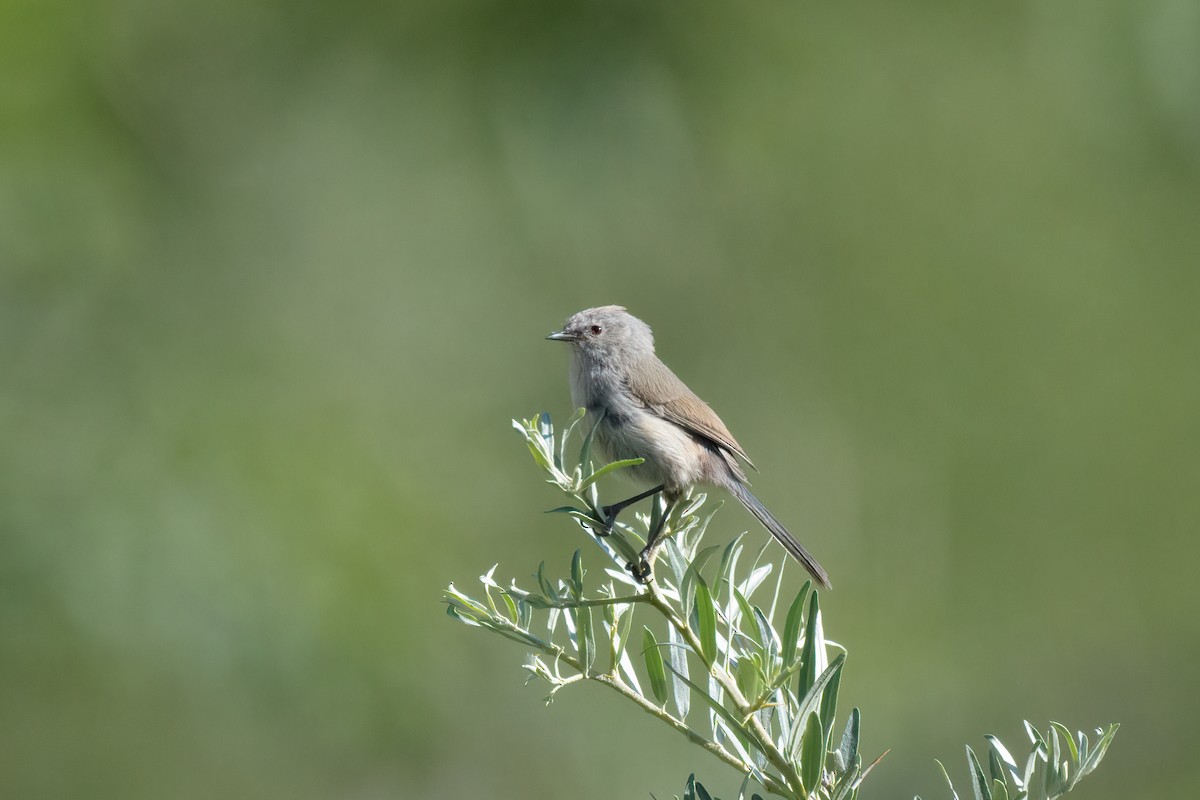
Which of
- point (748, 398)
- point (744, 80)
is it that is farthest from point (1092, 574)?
point (744, 80)

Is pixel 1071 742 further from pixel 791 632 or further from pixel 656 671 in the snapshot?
Result: pixel 656 671

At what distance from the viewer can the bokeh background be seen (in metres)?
5.03

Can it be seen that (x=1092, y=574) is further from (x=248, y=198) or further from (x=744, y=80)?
(x=248, y=198)

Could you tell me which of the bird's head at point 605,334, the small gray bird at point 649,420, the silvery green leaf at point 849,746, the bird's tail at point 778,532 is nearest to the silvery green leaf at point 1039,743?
the silvery green leaf at point 849,746

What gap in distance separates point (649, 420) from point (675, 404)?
0.40ft

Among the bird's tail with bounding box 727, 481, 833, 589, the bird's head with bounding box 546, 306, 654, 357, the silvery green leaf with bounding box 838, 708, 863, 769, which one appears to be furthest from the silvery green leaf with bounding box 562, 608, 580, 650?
the bird's head with bounding box 546, 306, 654, 357

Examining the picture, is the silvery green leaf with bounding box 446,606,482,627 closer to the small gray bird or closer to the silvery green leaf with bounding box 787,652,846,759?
the silvery green leaf with bounding box 787,652,846,759

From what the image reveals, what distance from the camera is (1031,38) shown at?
226 inches

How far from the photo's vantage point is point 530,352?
18.8ft

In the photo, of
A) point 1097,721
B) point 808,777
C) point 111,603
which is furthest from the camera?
point 1097,721

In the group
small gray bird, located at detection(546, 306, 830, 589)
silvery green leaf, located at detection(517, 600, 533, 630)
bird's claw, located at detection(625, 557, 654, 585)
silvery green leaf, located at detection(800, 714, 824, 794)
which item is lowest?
silvery green leaf, located at detection(800, 714, 824, 794)

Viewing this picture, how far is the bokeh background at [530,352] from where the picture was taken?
5.03 metres

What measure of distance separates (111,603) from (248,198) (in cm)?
233

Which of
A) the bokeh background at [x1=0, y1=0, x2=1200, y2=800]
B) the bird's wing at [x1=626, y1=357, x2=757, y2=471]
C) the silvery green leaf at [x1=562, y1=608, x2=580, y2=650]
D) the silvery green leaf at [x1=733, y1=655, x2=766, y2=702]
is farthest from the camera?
the bokeh background at [x1=0, y1=0, x2=1200, y2=800]
